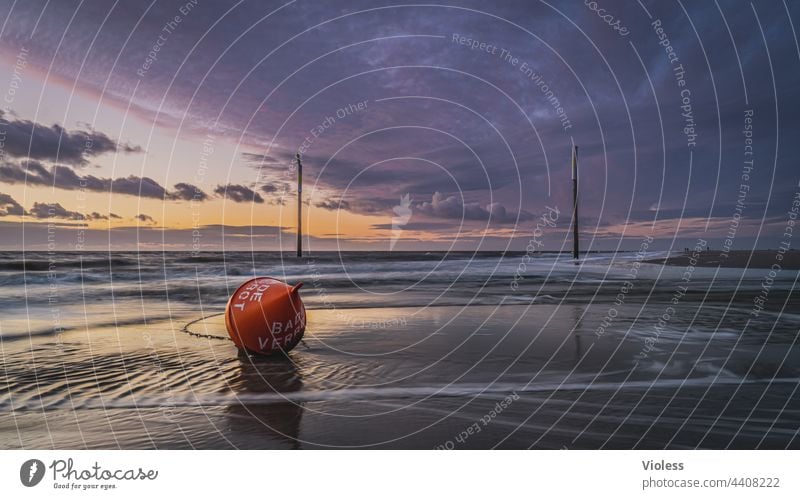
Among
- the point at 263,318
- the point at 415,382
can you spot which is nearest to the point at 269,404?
the point at 415,382

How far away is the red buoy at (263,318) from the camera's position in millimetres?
8023

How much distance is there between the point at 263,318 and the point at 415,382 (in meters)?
2.82

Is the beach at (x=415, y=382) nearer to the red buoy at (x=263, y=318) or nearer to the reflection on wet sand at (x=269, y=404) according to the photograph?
the reflection on wet sand at (x=269, y=404)

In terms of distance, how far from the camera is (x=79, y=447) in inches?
192

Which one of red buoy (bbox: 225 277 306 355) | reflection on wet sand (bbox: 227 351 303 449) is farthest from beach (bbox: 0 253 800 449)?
A: red buoy (bbox: 225 277 306 355)

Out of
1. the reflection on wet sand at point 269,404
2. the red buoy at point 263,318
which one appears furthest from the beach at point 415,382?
the red buoy at point 263,318

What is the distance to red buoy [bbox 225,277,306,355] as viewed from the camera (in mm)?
8023

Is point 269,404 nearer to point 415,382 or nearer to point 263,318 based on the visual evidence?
point 415,382

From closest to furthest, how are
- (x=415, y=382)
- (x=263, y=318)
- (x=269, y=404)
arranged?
(x=269, y=404)
(x=415, y=382)
(x=263, y=318)

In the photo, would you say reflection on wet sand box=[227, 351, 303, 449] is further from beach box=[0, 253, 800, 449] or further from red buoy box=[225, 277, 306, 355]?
red buoy box=[225, 277, 306, 355]

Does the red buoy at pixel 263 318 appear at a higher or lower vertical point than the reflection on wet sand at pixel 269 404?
higher

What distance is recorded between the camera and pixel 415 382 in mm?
6895

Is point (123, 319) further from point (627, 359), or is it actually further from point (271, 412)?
point (627, 359)

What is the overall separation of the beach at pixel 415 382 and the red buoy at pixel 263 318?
33cm
